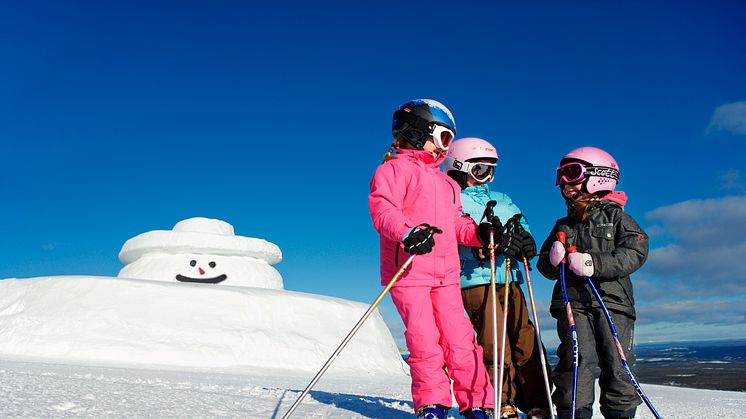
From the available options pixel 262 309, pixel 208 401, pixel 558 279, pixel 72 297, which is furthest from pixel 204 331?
pixel 558 279

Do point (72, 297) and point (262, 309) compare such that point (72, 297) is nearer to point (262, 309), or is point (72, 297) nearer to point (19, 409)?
point (262, 309)

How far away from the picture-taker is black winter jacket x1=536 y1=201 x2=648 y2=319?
138 inches

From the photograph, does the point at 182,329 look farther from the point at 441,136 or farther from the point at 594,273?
the point at 594,273

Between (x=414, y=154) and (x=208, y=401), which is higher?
(x=414, y=154)

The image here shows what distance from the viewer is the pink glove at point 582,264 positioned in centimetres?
347

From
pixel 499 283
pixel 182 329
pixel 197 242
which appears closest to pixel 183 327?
pixel 182 329

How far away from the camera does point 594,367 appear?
11.7 feet

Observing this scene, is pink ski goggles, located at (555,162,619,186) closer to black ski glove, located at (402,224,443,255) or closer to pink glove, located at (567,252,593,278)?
pink glove, located at (567,252,593,278)

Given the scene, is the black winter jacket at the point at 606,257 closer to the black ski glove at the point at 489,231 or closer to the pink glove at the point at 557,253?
the pink glove at the point at 557,253

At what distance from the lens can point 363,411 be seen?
374cm

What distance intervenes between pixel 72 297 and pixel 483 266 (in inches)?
473

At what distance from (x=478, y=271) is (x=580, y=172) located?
1042 millimetres

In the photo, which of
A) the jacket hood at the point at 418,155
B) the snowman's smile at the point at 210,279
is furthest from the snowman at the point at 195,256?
the jacket hood at the point at 418,155

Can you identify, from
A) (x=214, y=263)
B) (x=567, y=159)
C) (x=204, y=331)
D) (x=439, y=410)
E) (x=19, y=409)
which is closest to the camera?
(x=19, y=409)
